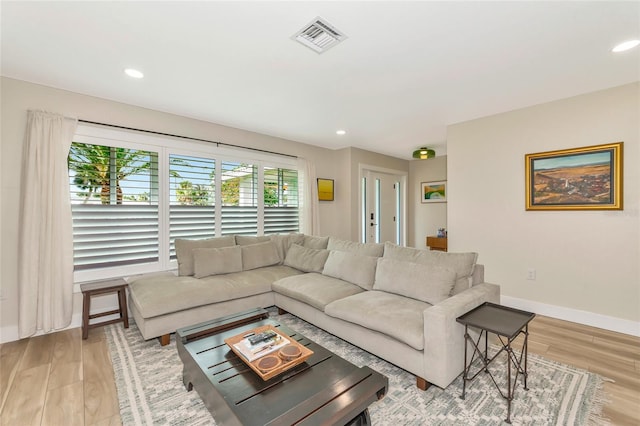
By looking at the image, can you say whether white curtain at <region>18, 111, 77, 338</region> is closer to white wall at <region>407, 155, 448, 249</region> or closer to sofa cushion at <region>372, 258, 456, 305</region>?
sofa cushion at <region>372, 258, 456, 305</region>

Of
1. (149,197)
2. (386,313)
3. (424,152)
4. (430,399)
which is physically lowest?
(430,399)

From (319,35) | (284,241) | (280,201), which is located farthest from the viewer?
(280,201)

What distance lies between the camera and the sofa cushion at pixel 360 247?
308 cm

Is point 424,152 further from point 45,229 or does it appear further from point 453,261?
point 45,229

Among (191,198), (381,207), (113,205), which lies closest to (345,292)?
(191,198)

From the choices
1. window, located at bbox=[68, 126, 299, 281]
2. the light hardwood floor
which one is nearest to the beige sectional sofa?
window, located at bbox=[68, 126, 299, 281]

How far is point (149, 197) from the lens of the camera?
3426 mm

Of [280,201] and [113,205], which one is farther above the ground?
[280,201]

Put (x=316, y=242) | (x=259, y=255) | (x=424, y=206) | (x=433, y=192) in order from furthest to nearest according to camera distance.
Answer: (x=424, y=206) → (x=433, y=192) → (x=316, y=242) → (x=259, y=255)

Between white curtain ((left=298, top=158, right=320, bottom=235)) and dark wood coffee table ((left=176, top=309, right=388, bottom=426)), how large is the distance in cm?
325

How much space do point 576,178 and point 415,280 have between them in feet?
A: 7.48

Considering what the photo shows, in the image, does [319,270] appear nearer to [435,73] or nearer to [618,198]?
[435,73]

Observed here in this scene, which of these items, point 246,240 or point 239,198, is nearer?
point 246,240

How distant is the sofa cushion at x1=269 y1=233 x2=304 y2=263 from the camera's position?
411 centimetres
